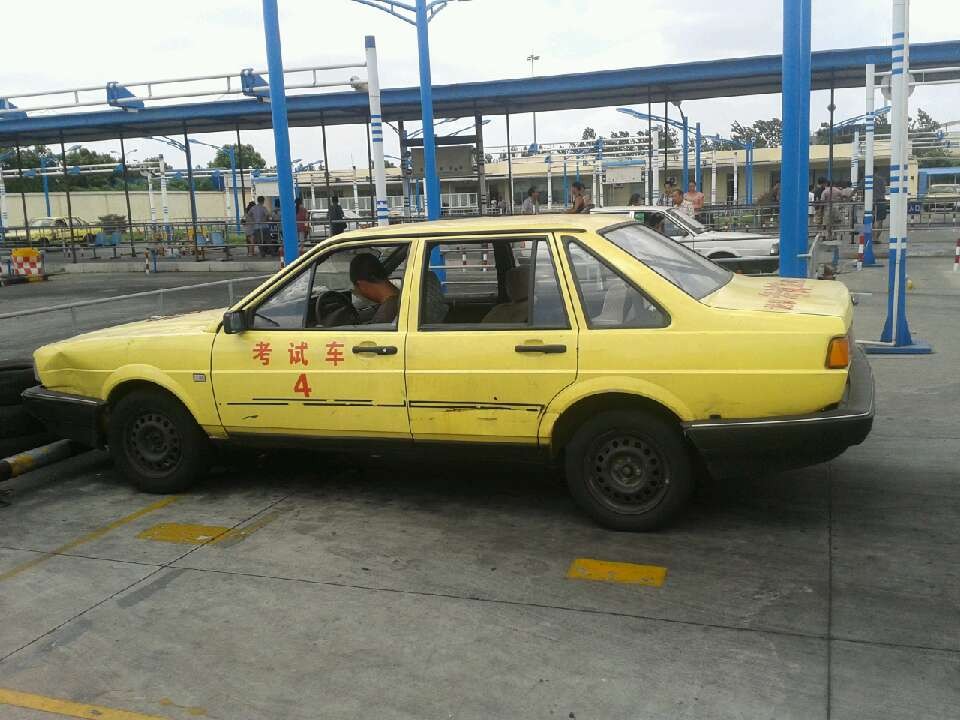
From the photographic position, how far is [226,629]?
4.07 metres

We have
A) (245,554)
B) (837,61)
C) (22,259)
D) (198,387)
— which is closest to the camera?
(245,554)

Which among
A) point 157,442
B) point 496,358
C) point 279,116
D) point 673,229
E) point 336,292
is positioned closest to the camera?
point 496,358

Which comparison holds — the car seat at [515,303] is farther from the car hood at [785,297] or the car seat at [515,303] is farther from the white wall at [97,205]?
the white wall at [97,205]

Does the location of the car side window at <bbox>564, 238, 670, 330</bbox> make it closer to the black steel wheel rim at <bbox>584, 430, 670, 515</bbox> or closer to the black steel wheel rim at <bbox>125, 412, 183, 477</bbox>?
the black steel wheel rim at <bbox>584, 430, 670, 515</bbox>

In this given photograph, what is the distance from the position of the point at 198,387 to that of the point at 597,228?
2.72 metres

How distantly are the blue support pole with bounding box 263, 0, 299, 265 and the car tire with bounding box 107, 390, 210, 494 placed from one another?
6322mm

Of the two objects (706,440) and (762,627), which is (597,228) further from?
(762,627)

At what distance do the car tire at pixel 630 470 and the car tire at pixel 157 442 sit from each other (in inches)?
101

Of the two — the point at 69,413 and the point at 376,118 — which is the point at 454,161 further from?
the point at 69,413

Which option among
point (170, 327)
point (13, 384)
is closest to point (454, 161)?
point (13, 384)

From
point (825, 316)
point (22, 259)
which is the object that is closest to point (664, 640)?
point (825, 316)

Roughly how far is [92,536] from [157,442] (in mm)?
864

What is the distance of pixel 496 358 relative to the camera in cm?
500

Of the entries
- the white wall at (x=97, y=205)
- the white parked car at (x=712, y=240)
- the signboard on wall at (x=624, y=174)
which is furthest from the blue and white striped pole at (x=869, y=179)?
the white wall at (x=97, y=205)
